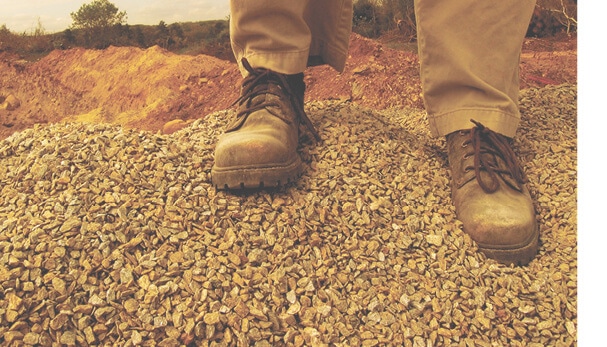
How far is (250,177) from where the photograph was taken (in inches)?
55.5

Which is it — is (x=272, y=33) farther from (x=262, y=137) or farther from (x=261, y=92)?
(x=262, y=137)

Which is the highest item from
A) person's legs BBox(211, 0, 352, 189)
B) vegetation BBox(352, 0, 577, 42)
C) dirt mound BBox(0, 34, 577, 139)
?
person's legs BBox(211, 0, 352, 189)

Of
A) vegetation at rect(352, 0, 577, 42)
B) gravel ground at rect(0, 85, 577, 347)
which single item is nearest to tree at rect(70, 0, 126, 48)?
vegetation at rect(352, 0, 577, 42)

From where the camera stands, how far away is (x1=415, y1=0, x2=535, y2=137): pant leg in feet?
→ 5.10

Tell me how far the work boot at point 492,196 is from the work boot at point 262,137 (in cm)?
53

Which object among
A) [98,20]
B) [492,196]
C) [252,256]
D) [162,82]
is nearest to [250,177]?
[252,256]

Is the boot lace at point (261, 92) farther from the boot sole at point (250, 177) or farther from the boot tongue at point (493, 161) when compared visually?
the boot tongue at point (493, 161)

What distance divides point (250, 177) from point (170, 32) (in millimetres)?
5749

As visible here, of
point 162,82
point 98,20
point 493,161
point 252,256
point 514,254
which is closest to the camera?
point 252,256

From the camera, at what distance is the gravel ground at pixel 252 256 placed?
44.1 inches

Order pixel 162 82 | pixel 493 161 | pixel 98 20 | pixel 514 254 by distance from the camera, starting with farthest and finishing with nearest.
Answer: pixel 98 20 → pixel 162 82 → pixel 493 161 → pixel 514 254

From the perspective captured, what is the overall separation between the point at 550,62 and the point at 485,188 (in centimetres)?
325

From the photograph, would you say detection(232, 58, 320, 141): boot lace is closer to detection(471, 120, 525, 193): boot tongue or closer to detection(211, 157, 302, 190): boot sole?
detection(211, 157, 302, 190): boot sole

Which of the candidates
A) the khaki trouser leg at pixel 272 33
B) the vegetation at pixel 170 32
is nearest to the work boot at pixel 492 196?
the khaki trouser leg at pixel 272 33
